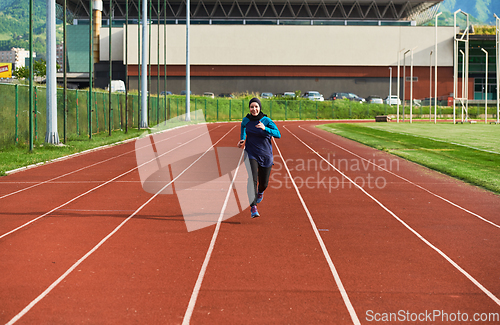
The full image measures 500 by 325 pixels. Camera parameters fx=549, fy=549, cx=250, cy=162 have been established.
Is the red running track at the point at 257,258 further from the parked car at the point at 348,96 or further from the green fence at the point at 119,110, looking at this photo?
the parked car at the point at 348,96

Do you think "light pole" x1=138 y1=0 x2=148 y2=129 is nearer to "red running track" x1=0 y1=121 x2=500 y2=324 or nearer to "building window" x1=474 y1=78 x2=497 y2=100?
"red running track" x1=0 y1=121 x2=500 y2=324

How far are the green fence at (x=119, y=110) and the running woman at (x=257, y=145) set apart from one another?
14288 mm

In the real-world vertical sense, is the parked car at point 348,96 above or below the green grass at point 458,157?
above

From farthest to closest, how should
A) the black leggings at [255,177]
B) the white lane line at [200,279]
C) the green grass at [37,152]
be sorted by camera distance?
the green grass at [37,152] → the black leggings at [255,177] → the white lane line at [200,279]

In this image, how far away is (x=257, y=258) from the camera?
7.21 metres

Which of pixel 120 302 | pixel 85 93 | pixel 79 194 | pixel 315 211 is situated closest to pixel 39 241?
pixel 120 302

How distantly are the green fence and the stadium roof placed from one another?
17.4 m

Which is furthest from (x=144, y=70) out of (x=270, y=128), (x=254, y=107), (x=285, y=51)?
(x=285, y=51)

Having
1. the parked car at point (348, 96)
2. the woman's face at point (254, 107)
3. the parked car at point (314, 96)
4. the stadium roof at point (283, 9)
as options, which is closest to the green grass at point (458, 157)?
the woman's face at point (254, 107)

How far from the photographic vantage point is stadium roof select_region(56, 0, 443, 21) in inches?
3167

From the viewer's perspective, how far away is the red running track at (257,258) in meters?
5.37

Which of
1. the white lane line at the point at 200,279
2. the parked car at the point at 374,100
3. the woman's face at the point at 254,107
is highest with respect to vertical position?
the parked car at the point at 374,100

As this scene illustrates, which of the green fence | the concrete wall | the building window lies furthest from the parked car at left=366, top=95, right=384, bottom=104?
the building window

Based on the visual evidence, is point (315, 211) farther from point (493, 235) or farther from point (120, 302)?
point (120, 302)
